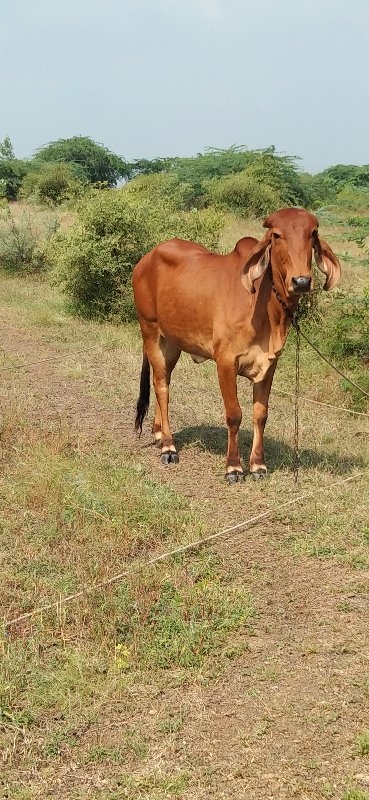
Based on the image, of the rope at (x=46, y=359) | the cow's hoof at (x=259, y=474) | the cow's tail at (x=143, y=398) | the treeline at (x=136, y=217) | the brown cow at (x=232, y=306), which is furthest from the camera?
the treeline at (x=136, y=217)

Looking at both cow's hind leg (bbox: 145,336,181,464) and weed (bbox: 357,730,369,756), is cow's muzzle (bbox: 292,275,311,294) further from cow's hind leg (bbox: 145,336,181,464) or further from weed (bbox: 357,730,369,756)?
weed (bbox: 357,730,369,756)

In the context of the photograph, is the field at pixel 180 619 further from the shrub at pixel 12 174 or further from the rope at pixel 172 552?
the shrub at pixel 12 174

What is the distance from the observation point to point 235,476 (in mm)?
5410

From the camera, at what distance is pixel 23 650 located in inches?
131

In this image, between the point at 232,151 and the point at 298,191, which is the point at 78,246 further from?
the point at 232,151

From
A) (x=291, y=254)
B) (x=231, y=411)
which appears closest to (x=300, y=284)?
(x=291, y=254)

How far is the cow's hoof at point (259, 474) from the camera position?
5465 mm

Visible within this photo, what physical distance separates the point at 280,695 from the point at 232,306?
2.81 meters

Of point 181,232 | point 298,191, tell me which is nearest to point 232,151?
point 298,191

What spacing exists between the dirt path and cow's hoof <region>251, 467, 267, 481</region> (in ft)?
1.46

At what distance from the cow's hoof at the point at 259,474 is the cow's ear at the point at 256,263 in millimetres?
1251

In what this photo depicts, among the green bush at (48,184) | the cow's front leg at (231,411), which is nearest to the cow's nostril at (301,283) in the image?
the cow's front leg at (231,411)

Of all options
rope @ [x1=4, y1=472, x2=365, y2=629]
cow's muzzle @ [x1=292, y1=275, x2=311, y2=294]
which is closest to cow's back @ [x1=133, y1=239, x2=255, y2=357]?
cow's muzzle @ [x1=292, y1=275, x2=311, y2=294]

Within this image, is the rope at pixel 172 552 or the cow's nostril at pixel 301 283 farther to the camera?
the cow's nostril at pixel 301 283
